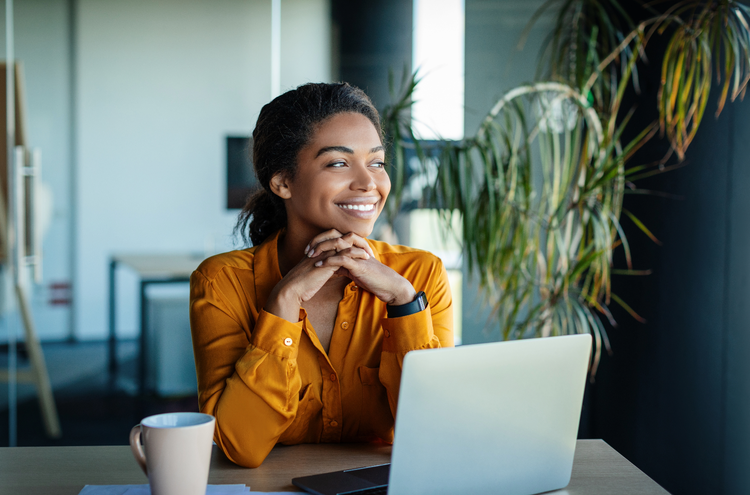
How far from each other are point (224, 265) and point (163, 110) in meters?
1.99

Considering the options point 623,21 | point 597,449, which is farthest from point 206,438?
point 623,21

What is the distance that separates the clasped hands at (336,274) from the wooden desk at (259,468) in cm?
30

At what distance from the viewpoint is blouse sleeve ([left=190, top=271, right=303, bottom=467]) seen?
1.17 metres

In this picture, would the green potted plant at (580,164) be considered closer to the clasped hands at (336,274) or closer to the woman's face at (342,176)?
the woman's face at (342,176)

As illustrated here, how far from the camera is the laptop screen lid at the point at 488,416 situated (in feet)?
2.63

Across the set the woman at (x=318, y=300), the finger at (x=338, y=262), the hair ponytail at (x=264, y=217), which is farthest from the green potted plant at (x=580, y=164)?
the finger at (x=338, y=262)

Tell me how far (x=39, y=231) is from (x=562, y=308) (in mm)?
2490

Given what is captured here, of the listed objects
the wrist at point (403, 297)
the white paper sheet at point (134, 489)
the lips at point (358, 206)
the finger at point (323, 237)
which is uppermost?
the lips at point (358, 206)

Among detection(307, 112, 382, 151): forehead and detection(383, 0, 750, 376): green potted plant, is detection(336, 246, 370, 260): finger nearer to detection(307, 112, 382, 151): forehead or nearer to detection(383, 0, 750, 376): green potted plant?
detection(307, 112, 382, 151): forehead

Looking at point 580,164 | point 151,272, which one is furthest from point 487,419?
point 151,272

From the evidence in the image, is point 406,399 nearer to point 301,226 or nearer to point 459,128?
point 301,226

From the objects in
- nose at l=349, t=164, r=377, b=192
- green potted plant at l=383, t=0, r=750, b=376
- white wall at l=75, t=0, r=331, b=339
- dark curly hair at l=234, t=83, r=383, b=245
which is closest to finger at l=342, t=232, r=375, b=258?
nose at l=349, t=164, r=377, b=192

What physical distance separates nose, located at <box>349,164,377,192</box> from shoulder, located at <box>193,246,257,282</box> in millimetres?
307

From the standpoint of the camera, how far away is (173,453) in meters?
0.82
